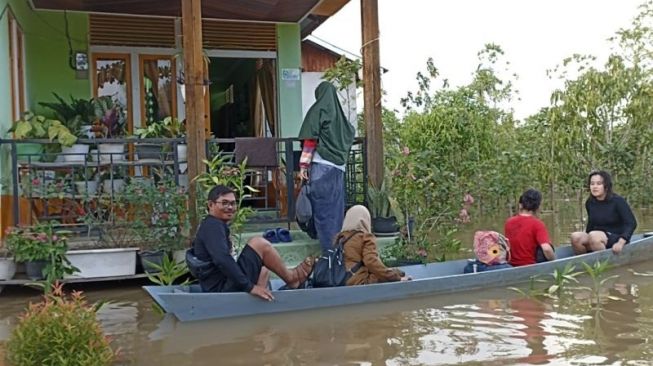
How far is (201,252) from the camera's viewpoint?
5609 mm

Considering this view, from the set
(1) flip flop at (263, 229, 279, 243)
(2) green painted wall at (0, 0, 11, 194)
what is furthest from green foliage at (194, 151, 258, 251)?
(2) green painted wall at (0, 0, 11, 194)

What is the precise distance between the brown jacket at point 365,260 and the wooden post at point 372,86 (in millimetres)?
2071

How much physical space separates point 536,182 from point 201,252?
10.6 meters

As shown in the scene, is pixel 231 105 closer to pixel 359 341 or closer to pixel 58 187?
pixel 58 187

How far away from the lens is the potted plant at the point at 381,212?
7.88m

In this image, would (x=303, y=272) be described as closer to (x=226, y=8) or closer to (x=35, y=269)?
(x=35, y=269)

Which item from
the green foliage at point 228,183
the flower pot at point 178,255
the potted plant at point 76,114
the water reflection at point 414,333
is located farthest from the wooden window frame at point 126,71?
the water reflection at point 414,333

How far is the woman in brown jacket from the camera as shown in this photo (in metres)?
5.99

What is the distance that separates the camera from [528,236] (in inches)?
274

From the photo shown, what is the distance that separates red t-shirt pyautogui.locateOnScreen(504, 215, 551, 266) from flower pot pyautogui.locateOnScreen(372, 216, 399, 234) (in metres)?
1.30

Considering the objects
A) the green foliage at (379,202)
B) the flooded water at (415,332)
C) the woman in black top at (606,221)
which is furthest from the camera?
the green foliage at (379,202)

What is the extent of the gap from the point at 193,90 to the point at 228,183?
1.05 meters

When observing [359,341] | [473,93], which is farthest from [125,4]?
[473,93]

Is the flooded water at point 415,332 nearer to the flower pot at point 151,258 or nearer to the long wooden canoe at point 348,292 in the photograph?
the long wooden canoe at point 348,292
